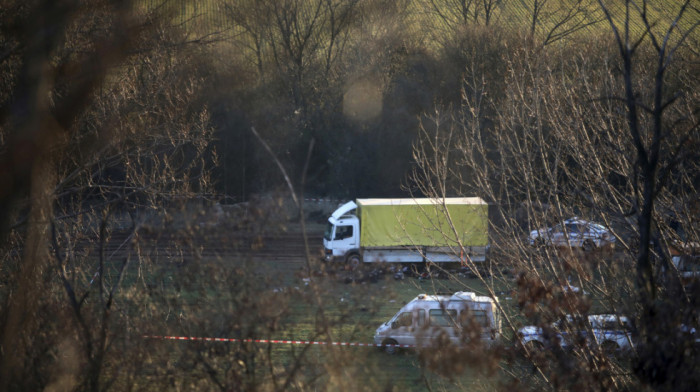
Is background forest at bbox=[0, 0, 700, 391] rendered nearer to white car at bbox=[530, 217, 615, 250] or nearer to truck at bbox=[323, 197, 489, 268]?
white car at bbox=[530, 217, 615, 250]

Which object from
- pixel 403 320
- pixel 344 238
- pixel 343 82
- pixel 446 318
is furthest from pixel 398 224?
pixel 343 82

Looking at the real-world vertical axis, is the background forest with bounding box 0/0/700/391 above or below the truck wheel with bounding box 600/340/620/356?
above

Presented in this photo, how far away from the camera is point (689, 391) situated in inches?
141

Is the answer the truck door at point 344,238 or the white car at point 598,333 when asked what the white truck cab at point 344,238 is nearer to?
the truck door at point 344,238

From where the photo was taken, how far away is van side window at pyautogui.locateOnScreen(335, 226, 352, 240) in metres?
17.0

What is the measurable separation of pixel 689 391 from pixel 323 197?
21.7 m

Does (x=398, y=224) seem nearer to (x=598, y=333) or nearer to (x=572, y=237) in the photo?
(x=572, y=237)

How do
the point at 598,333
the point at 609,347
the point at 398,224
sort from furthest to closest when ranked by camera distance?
the point at 398,224 < the point at 598,333 < the point at 609,347

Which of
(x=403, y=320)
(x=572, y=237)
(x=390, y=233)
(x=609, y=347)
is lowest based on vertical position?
(x=403, y=320)

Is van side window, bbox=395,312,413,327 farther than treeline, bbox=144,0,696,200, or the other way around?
treeline, bbox=144,0,696,200

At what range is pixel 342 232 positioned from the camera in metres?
17.0

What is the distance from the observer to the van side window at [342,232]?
669 inches

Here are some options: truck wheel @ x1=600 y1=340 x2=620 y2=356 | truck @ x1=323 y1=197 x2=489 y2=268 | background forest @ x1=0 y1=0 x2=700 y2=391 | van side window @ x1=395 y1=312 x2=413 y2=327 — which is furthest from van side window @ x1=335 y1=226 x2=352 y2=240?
truck wheel @ x1=600 y1=340 x2=620 y2=356

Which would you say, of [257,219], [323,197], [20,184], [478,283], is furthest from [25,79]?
[323,197]
